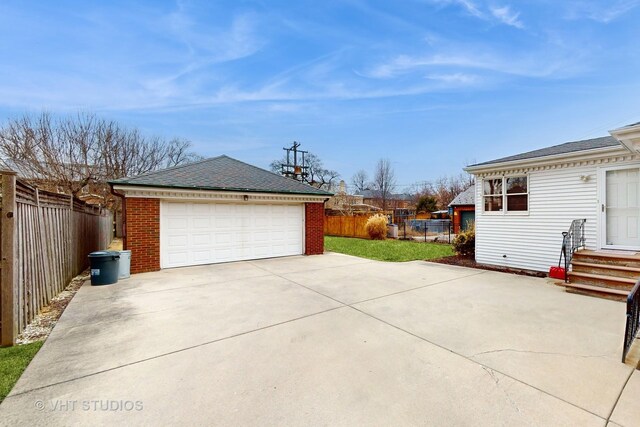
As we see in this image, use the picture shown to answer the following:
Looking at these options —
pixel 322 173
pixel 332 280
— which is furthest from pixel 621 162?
pixel 322 173

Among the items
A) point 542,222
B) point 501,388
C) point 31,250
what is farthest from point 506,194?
point 31,250

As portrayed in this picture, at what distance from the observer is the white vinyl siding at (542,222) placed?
7070 mm

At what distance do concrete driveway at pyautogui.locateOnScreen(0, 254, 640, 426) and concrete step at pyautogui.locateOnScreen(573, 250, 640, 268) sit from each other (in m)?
1.44

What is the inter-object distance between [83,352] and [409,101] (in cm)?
1786

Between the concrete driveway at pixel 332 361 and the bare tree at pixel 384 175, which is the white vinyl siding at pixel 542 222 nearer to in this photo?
the concrete driveway at pixel 332 361

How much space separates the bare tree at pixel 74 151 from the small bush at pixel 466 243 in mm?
18137

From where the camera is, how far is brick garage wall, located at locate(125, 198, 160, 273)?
795cm

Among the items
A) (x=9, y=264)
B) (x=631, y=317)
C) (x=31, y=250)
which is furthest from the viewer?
(x=31, y=250)

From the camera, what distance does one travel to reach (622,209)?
664cm

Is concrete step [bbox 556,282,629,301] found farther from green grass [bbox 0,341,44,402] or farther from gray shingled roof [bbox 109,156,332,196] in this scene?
green grass [bbox 0,341,44,402]

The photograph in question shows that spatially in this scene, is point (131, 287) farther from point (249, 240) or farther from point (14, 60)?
point (14, 60)

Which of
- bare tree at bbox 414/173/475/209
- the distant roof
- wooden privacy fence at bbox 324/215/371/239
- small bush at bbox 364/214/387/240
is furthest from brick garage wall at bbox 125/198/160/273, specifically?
bare tree at bbox 414/173/475/209

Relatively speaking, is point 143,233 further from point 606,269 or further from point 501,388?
point 606,269

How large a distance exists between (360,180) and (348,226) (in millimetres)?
31396
